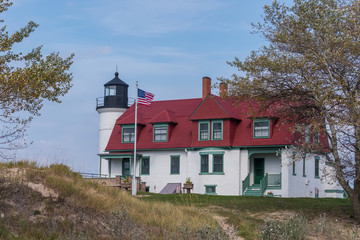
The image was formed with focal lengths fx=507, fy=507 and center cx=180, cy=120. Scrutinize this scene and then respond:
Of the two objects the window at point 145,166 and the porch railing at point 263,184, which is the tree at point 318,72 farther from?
the window at point 145,166

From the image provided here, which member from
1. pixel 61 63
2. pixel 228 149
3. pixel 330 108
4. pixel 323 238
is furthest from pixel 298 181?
pixel 61 63

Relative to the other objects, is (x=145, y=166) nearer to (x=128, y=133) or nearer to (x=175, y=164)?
(x=175, y=164)

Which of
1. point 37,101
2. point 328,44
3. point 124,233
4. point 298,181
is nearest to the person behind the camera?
point 124,233

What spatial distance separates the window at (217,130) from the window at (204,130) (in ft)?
1.52

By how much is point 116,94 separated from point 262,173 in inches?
617

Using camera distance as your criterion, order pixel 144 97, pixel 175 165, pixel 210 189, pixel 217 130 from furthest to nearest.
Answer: pixel 175 165 → pixel 217 130 → pixel 210 189 → pixel 144 97

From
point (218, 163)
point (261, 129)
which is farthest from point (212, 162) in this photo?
point (261, 129)

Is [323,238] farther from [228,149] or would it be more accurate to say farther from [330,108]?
[228,149]

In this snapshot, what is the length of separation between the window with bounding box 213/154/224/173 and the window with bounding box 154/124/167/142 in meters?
4.77

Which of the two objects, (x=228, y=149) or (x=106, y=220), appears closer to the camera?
(x=106, y=220)

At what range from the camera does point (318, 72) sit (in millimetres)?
21500

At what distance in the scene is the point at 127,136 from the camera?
135 feet

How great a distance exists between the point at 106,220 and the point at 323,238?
7405 mm

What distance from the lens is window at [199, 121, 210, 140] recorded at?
1481 inches
